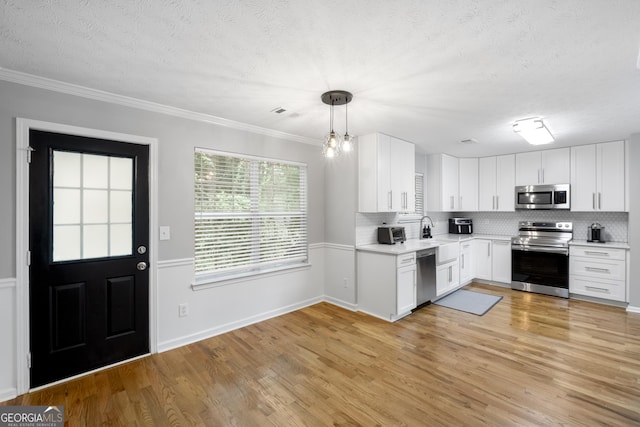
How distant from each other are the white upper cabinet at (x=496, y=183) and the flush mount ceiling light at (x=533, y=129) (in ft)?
5.10

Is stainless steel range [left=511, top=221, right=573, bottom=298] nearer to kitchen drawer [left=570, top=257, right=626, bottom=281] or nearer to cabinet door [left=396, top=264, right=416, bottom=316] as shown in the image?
kitchen drawer [left=570, top=257, right=626, bottom=281]

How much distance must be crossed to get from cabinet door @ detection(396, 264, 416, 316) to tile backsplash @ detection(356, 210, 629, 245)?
2.47 ft

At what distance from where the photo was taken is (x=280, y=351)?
2986 millimetres

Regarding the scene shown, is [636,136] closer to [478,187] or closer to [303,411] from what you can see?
[478,187]

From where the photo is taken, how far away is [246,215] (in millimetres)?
3623

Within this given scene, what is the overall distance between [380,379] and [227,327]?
1883mm

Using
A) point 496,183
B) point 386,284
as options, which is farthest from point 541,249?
point 386,284

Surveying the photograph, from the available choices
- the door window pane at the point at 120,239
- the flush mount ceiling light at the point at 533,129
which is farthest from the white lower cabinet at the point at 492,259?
the door window pane at the point at 120,239

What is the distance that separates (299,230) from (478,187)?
3842 millimetres

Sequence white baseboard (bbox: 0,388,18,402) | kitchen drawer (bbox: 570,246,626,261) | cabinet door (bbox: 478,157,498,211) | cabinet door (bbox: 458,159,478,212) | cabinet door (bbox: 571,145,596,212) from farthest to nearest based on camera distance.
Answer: cabinet door (bbox: 458,159,478,212) < cabinet door (bbox: 478,157,498,211) < cabinet door (bbox: 571,145,596,212) < kitchen drawer (bbox: 570,246,626,261) < white baseboard (bbox: 0,388,18,402)

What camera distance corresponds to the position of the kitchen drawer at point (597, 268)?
4.21m

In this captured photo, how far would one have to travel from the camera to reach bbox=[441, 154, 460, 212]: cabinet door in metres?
5.46

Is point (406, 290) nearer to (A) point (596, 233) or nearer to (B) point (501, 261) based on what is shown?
(B) point (501, 261)

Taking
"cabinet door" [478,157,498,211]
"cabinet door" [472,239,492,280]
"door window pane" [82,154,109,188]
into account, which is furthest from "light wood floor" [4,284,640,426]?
"cabinet door" [478,157,498,211]
